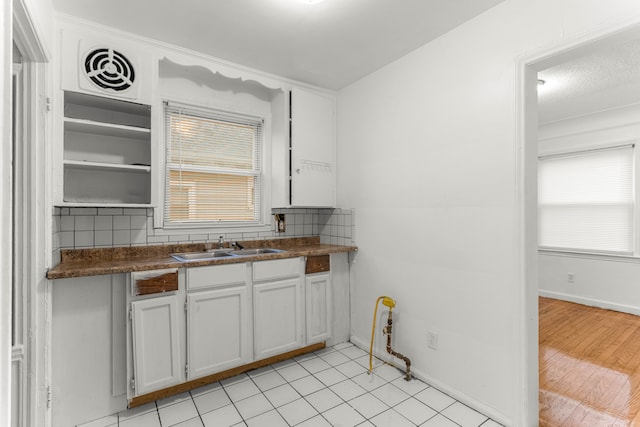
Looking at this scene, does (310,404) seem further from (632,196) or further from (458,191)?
(632,196)

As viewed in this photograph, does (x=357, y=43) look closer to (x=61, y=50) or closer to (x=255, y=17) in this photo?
(x=255, y=17)

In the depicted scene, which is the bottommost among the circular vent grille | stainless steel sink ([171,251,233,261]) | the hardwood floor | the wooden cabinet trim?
the hardwood floor

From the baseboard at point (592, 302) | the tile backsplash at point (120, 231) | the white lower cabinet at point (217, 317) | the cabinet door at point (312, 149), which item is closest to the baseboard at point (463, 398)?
the white lower cabinet at point (217, 317)

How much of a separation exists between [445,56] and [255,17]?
51.5 inches

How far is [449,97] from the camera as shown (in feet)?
7.18

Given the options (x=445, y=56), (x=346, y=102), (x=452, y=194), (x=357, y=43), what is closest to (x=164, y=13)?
(x=357, y=43)

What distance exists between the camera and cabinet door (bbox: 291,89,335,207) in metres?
2.93

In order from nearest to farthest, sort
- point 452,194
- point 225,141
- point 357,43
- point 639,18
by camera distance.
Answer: point 639,18, point 452,194, point 357,43, point 225,141

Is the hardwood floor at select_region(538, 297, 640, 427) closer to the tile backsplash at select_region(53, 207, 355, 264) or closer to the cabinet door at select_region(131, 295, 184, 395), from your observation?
the tile backsplash at select_region(53, 207, 355, 264)

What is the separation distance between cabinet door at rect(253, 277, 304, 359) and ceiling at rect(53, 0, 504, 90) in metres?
1.82

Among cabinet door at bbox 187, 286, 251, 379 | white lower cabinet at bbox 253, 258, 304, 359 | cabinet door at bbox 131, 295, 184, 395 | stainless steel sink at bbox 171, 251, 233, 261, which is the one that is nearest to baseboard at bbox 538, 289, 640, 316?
white lower cabinet at bbox 253, 258, 304, 359

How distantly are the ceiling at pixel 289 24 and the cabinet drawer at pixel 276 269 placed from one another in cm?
164

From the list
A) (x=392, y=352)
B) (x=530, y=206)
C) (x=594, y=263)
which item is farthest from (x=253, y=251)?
(x=594, y=263)

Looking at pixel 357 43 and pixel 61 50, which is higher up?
pixel 357 43
